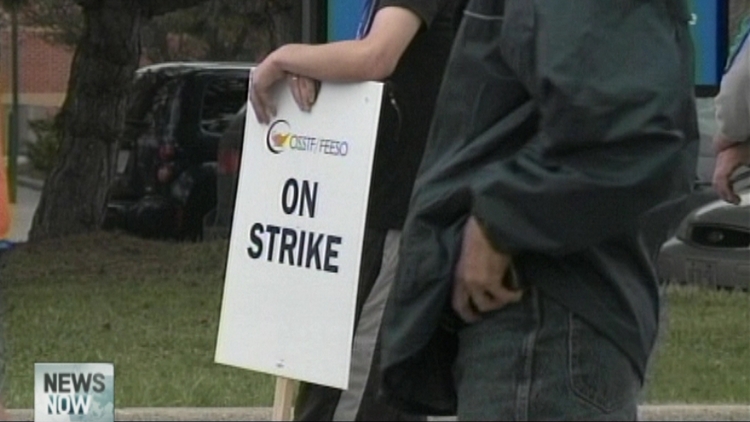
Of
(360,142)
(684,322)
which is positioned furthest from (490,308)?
(684,322)

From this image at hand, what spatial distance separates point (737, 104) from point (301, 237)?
1.02m

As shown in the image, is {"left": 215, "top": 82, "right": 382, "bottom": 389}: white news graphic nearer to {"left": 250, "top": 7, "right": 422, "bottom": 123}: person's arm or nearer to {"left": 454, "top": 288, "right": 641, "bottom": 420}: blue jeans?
{"left": 250, "top": 7, "right": 422, "bottom": 123}: person's arm

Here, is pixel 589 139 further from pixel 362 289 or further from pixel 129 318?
pixel 129 318

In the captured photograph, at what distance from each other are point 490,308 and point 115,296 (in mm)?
7619

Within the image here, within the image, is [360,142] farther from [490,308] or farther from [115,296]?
[115,296]

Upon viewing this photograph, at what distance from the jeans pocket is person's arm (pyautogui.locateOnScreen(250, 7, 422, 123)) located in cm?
123

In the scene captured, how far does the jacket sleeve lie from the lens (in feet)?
13.0

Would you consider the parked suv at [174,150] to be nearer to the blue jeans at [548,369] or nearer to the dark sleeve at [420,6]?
the dark sleeve at [420,6]

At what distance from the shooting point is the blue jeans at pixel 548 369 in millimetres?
2557

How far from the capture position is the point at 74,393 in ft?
14.1

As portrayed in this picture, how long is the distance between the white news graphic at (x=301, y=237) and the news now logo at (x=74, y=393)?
0.47 meters

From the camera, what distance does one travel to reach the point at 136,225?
12367mm

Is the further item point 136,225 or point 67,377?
point 136,225

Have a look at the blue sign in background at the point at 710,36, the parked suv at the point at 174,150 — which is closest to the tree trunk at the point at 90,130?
the parked suv at the point at 174,150
